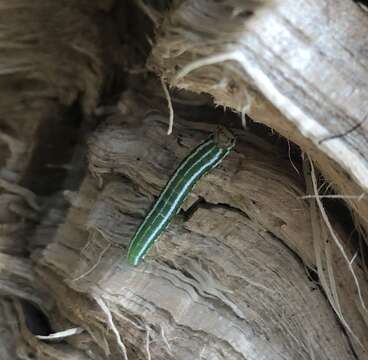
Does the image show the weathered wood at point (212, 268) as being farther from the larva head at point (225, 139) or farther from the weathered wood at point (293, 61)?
the weathered wood at point (293, 61)

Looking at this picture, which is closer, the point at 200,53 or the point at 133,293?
the point at 200,53

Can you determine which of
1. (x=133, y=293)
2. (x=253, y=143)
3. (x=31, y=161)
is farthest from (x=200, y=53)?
A: (x=31, y=161)

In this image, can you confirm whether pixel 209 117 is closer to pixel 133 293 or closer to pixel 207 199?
pixel 207 199

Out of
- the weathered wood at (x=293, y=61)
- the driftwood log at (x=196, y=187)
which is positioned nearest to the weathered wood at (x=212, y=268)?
the driftwood log at (x=196, y=187)

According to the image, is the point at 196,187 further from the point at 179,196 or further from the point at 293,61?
the point at 293,61

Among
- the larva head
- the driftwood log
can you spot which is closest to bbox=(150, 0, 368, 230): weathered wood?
the driftwood log
